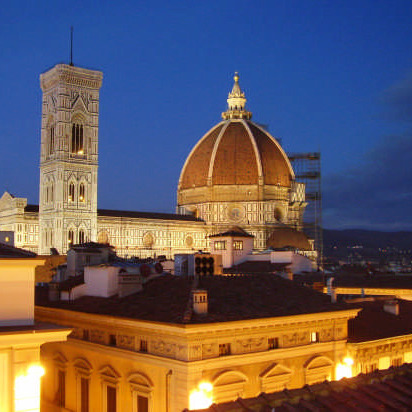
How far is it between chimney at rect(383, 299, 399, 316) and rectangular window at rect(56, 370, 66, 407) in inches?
A: 528

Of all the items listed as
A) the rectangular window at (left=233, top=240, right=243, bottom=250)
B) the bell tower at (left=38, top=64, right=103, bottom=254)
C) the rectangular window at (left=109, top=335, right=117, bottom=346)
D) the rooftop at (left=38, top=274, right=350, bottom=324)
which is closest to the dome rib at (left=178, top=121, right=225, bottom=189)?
the bell tower at (left=38, top=64, right=103, bottom=254)

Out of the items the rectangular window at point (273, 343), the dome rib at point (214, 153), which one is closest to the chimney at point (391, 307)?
the rectangular window at point (273, 343)

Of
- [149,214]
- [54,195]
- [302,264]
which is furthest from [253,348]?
[149,214]

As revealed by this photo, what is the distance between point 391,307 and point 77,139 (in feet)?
177

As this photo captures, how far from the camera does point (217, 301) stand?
20984mm

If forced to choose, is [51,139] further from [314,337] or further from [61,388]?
[314,337]

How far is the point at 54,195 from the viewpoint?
246 ft

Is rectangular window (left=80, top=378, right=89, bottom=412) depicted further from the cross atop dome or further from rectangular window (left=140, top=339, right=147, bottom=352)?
the cross atop dome

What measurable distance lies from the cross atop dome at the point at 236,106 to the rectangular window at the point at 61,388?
78749 millimetres

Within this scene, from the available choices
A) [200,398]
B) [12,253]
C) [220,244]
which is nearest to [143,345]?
[200,398]

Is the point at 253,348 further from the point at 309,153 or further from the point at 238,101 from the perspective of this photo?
the point at 238,101

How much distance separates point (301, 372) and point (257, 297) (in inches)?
104

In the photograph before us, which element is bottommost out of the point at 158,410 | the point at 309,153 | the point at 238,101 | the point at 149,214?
the point at 158,410

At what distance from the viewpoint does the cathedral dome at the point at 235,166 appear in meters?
90.5
